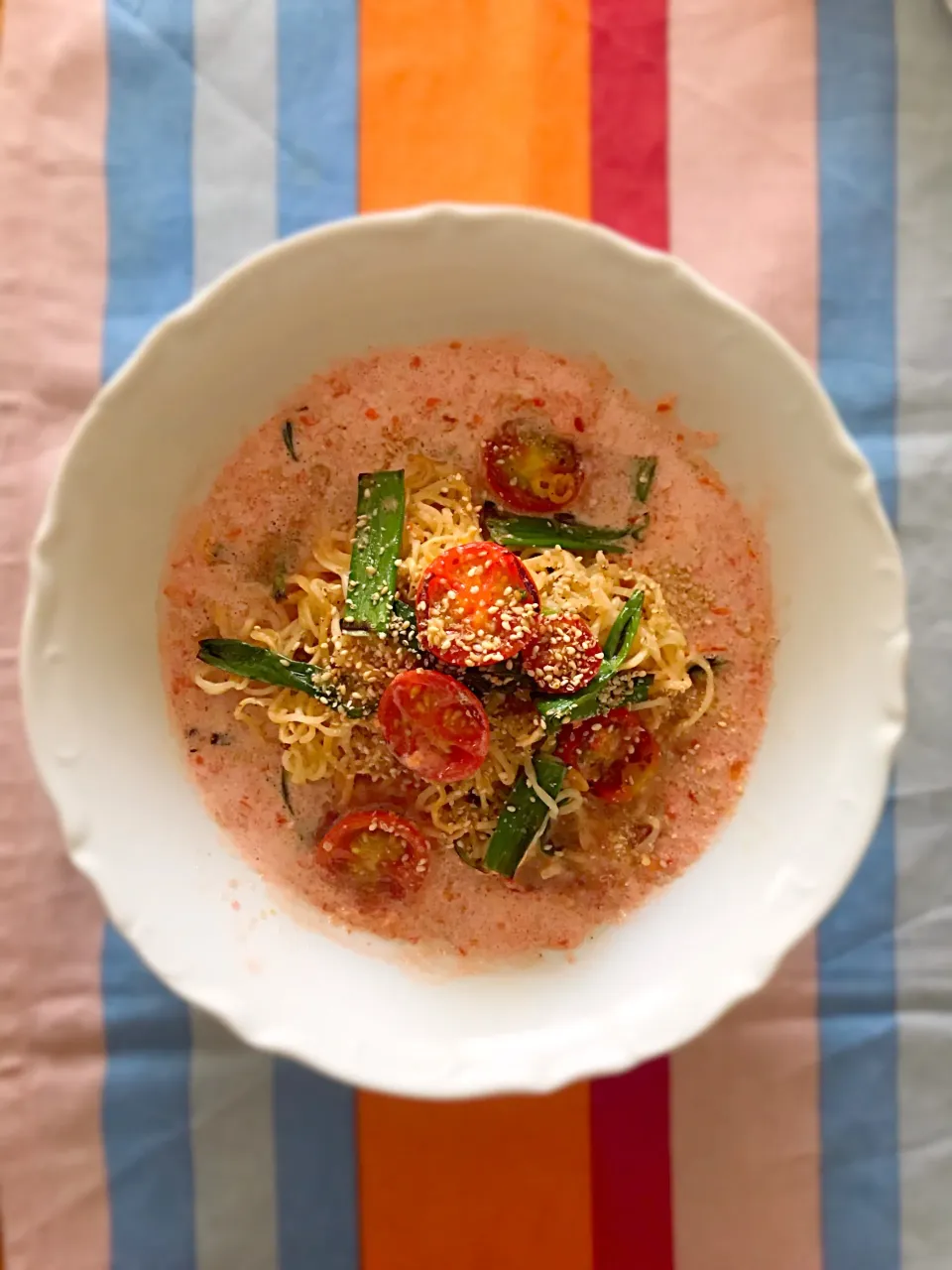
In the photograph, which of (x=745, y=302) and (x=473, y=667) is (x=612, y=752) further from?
(x=745, y=302)

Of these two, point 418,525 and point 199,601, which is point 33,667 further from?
point 418,525

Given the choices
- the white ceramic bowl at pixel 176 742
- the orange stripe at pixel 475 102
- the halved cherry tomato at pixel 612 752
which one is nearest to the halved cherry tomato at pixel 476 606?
the halved cherry tomato at pixel 612 752

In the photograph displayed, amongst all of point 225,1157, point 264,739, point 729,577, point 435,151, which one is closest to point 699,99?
point 435,151

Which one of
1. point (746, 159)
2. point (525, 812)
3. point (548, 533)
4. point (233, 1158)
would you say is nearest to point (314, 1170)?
point (233, 1158)

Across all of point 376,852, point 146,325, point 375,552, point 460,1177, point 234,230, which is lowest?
point 460,1177

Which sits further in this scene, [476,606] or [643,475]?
[643,475]

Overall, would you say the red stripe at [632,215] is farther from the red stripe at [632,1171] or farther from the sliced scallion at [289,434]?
the sliced scallion at [289,434]

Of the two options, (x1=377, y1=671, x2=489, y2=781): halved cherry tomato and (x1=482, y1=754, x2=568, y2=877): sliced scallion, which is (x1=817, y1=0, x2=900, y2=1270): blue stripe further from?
(x1=377, y1=671, x2=489, y2=781): halved cherry tomato
